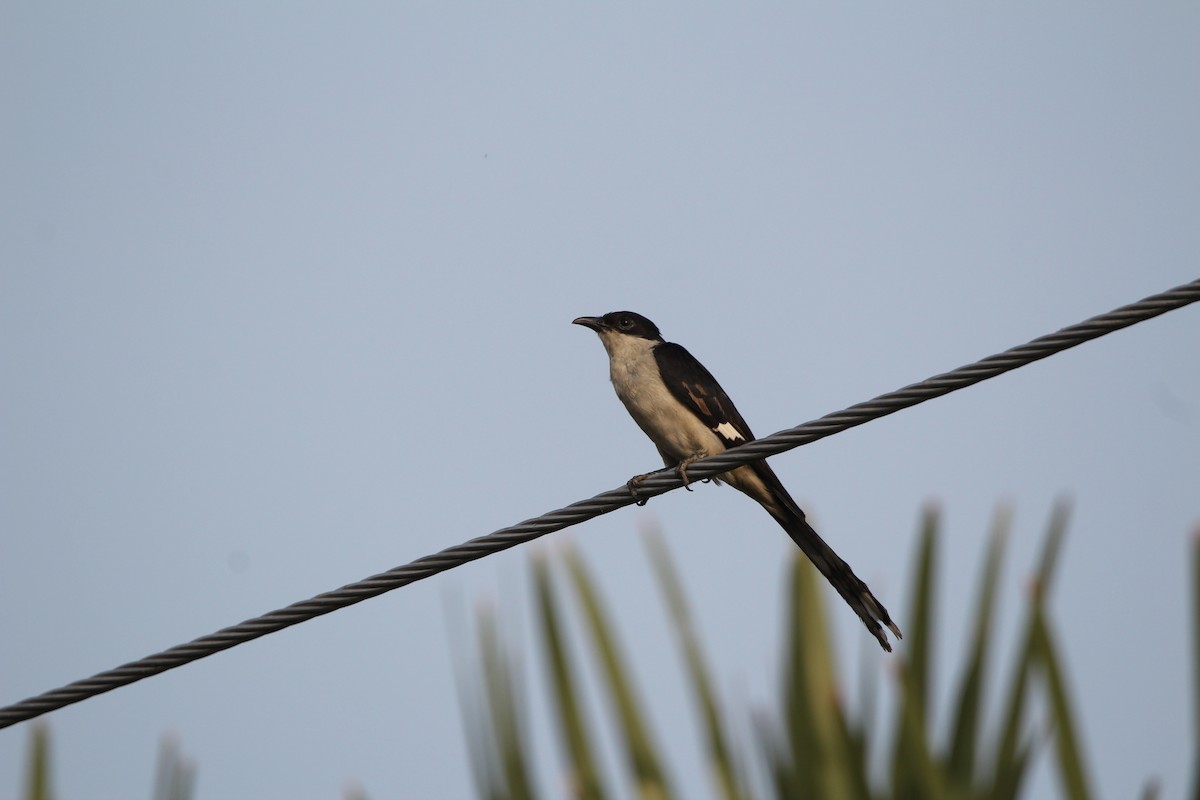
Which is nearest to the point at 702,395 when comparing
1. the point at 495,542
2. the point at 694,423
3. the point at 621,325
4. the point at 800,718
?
the point at 694,423

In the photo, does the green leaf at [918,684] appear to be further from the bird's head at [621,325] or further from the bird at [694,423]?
the bird's head at [621,325]

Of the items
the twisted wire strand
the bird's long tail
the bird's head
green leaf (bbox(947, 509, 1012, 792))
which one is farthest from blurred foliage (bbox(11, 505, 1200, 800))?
the bird's head

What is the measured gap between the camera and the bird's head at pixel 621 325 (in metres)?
8.39

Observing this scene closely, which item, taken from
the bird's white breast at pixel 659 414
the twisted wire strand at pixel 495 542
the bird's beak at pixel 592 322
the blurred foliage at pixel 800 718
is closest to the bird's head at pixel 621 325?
the bird's beak at pixel 592 322

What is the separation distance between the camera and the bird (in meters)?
6.62

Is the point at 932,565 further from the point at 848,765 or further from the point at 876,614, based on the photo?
the point at 876,614

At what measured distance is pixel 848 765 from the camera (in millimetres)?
2115

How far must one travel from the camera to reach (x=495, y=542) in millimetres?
4418

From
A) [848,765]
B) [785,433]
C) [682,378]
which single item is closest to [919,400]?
[785,433]

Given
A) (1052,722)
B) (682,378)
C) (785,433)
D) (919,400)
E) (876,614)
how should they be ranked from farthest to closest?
(682,378), (876,614), (785,433), (919,400), (1052,722)

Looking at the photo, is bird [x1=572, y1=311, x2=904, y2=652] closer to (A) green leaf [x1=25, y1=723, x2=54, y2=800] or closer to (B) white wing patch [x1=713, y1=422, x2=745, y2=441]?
(B) white wing patch [x1=713, y1=422, x2=745, y2=441]

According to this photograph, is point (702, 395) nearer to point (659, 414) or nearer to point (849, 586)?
point (659, 414)

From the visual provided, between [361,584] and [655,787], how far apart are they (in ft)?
7.42

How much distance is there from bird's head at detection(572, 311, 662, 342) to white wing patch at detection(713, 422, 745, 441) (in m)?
1.10
